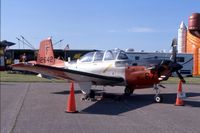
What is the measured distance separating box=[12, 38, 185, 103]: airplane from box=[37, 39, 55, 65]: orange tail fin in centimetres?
353

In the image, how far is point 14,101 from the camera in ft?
48.7

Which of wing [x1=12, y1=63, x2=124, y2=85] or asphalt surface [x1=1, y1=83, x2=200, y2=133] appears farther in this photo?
A: wing [x1=12, y1=63, x2=124, y2=85]

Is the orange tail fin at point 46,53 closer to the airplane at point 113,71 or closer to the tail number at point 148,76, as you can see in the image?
the airplane at point 113,71

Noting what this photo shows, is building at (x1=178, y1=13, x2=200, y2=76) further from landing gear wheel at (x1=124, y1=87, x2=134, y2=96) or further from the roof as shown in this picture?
landing gear wheel at (x1=124, y1=87, x2=134, y2=96)

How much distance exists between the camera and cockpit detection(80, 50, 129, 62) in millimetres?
16584

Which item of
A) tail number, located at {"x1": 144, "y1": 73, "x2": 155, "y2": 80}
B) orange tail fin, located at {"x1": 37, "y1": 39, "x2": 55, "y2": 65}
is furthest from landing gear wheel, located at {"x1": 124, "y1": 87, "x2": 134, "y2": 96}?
orange tail fin, located at {"x1": 37, "y1": 39, "x2": 55, "y2": 65}

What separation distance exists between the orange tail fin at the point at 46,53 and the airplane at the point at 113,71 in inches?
139

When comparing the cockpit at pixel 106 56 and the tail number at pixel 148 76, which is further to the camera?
the cockpit at pixel 106 56

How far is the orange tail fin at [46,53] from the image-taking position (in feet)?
69.8

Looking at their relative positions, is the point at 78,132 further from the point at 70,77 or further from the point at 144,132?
the point at 70,77

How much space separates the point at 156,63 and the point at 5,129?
313 inches

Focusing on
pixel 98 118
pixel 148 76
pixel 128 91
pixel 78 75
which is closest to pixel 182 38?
pixel 128 91

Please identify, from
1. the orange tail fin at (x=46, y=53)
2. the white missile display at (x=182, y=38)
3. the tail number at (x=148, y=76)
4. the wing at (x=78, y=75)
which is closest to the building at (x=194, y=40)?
the white missile display at (x=182, y=38)

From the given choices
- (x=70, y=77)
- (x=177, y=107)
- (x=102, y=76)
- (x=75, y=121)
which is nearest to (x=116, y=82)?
(x=102, y=76)
